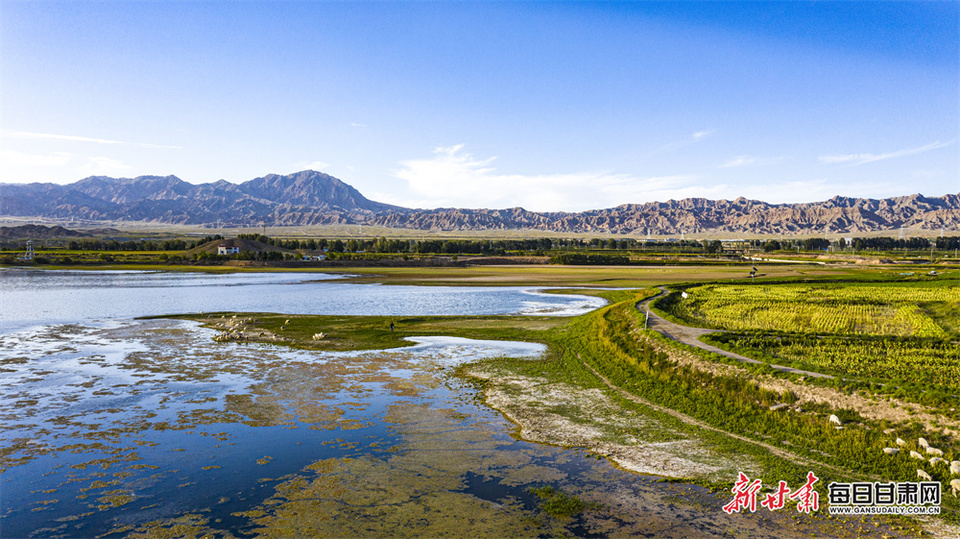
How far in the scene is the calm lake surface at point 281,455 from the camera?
14.2 m

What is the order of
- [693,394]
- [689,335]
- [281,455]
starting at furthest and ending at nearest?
[689,335], [693,394], [281,455]

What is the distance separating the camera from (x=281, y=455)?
1853cm

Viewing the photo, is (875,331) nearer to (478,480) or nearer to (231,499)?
(478,480)

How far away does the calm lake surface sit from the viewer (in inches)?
560

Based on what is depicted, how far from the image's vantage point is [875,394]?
64.0ft

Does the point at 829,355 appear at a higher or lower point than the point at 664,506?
higher

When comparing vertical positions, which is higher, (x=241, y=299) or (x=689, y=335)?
(x=689, y=335)

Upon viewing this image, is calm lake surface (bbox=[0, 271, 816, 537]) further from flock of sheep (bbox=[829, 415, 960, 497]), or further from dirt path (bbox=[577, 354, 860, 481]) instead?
flock of sheep (bbox=[829, 415, 960, 497])

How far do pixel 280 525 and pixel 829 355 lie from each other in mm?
27094

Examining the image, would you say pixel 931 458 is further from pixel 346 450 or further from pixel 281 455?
pixel 281 455

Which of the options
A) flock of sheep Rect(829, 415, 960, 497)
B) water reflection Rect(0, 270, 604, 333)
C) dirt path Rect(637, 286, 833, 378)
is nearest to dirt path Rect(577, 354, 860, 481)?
flock of sheep Rect(829, 415, 960, 497)

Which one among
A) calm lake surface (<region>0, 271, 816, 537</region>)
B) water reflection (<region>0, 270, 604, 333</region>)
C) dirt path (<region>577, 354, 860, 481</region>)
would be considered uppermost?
dirt path (<region>577, 354, 860, 481</region>)

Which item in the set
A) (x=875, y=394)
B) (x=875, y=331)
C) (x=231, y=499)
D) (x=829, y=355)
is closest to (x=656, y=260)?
(x=875, y=331)

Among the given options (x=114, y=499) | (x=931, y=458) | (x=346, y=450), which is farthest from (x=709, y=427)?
(x=114, y=499)
